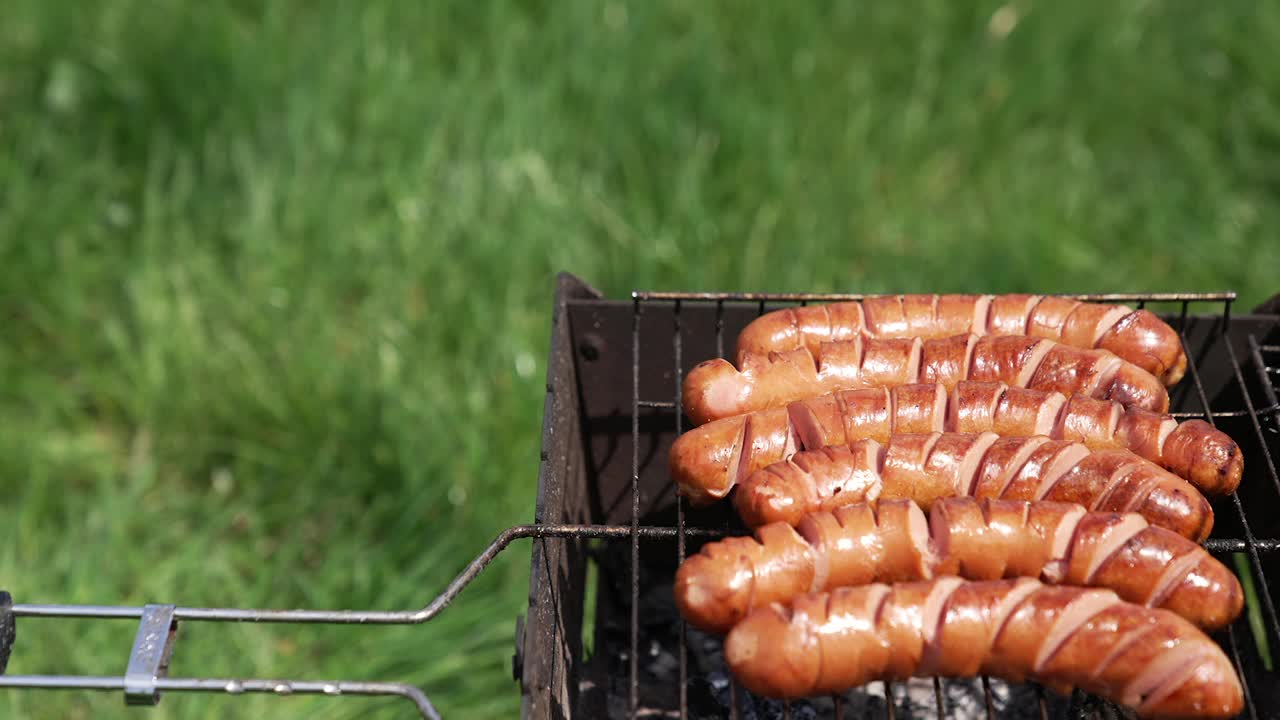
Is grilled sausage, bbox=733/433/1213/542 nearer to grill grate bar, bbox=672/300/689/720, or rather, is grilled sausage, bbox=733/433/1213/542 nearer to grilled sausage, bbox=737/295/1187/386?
grill grate bar, bbox=672/300/689/720

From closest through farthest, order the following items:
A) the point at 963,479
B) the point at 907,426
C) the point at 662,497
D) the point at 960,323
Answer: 1. the point at 963,479
2. the point at 907,426
3. the point at 960,323
4. the point at 662,497

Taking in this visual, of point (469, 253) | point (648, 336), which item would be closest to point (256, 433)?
point (469, 253)

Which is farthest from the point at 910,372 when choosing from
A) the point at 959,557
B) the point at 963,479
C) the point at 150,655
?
the point at 150,655

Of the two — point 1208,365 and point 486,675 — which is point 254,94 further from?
point 1208,365

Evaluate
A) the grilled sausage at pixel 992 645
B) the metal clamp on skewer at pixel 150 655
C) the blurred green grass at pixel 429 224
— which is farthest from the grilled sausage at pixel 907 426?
the blurred green grass at pixel 429 224

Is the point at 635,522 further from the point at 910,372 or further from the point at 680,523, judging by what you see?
the point at 910,372

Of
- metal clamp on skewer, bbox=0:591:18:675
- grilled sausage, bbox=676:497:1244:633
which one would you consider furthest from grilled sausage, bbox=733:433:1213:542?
metal clamp on skewer, bbox=0:591:18:675
